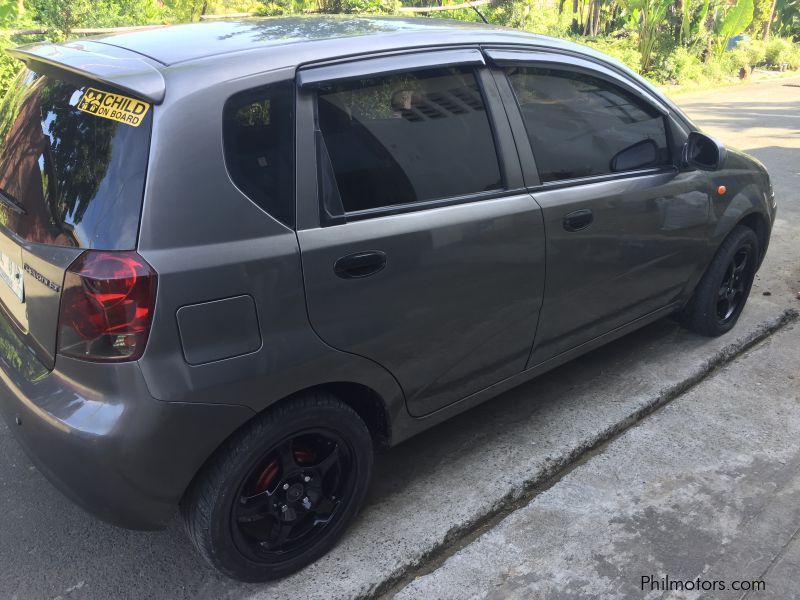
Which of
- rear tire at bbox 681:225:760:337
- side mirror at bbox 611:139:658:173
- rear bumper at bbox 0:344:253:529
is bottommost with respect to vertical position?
rear tire at bbox 681:225:760:337

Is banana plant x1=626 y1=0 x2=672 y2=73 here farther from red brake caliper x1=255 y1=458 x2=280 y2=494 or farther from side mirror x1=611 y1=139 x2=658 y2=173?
red brake caliper x1=255 y1=458 x2=280 y2=494

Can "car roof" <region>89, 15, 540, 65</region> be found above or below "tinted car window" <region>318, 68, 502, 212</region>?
above

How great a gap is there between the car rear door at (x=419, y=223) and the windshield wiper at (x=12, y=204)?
899mm

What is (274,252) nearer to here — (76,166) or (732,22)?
(76,166)

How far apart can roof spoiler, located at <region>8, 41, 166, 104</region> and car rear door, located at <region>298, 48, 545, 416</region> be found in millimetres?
449

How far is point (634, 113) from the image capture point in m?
3.28

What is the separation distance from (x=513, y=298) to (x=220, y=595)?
5.08 feet

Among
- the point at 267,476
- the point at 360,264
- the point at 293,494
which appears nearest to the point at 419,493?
the point at 293,494

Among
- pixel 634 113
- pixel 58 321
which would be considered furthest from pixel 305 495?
pixel 634 113

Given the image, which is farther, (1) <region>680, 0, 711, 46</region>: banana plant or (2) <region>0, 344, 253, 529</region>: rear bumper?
(1) <region>680, 0, 711, 46</region>: banana plant

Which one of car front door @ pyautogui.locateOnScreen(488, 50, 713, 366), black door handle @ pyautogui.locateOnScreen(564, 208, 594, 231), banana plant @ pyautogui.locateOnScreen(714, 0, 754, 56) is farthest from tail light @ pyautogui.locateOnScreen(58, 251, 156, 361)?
banana plant @ pyautogui.locateOnScreen(714, 0, 754, 56)

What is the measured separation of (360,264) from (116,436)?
895 millimetres

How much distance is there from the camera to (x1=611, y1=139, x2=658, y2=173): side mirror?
125 inches

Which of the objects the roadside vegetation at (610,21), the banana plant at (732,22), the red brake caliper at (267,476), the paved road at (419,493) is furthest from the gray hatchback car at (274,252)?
the banana plant at (732,22)
